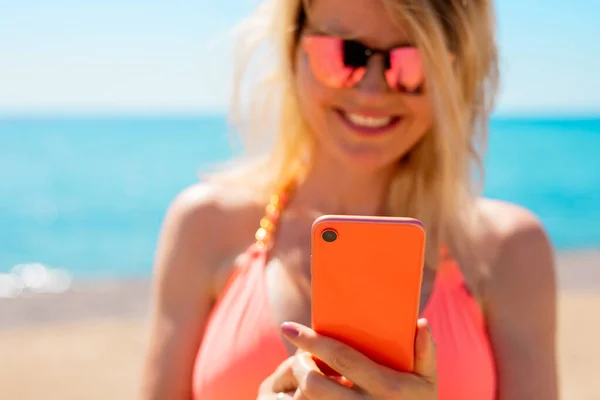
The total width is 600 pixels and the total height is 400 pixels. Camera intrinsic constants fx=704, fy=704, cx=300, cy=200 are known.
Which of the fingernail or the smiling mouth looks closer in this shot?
the fingernail

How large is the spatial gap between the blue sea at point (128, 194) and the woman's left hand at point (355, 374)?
1257 mm

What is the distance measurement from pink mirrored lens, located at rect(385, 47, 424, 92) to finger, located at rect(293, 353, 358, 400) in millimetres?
920

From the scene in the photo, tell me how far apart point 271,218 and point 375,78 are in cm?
59

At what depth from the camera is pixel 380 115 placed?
2035mm

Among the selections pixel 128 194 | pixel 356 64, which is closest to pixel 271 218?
pixel 356 64

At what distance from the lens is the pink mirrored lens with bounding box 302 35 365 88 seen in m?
2.02

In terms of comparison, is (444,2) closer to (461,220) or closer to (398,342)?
(461,220)

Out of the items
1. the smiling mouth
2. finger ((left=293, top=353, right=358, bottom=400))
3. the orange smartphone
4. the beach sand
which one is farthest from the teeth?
the beach sand

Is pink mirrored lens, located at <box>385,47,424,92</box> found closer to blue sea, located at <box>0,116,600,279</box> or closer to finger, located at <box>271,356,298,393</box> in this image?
blue sea, located at <box>0,116,600,279</box>

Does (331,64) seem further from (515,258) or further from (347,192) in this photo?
(515,258)

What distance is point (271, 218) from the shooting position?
2.31 m

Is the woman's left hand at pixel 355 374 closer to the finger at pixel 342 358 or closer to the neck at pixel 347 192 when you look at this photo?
the finger at pixel 342 358

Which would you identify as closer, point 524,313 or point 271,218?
point 524,313

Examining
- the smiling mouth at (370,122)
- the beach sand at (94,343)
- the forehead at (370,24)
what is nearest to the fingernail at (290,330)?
the smiling mouth at (370,122)
